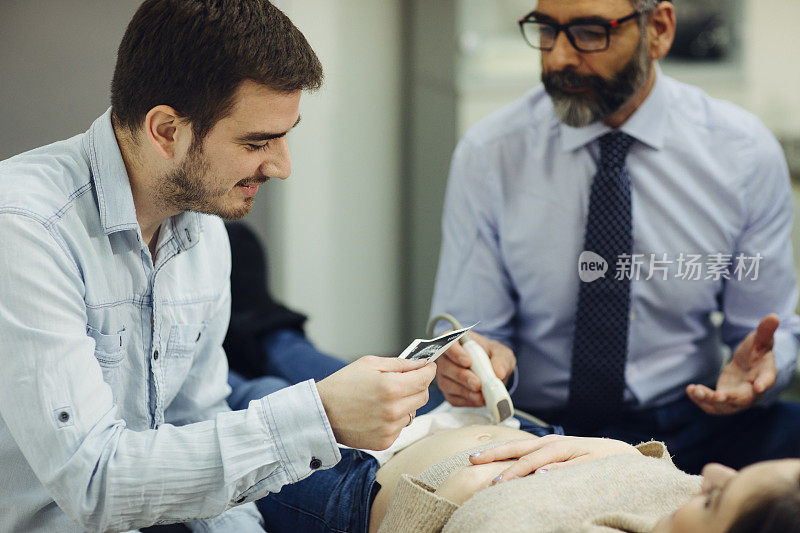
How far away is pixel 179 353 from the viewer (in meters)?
1.11

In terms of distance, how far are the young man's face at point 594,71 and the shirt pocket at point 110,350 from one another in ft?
2.73

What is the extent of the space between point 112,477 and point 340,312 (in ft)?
5.13

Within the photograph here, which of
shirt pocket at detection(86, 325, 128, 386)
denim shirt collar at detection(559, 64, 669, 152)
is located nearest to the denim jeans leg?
shirt pocket at detection(86, 325, 128, 386)

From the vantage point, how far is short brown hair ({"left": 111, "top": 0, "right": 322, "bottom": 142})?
0.91 meters

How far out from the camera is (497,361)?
1.32 metres

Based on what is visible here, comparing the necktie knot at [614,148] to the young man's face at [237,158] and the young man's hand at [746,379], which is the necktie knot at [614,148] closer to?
the young man's hand at [746,379]

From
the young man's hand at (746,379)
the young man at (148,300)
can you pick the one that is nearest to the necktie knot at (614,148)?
the young man's hand at (746,379)

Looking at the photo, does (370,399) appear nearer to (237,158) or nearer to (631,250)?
(237,158)

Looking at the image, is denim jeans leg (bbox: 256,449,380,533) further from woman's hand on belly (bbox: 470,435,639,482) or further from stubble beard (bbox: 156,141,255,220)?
stubble beard (bbox: 156,141,255,220)

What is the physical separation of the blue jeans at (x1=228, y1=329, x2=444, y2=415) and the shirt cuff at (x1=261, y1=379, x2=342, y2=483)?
1.66 ft

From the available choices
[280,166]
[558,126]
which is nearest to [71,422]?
[280,166]

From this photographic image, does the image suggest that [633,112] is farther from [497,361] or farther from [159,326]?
[159,326]

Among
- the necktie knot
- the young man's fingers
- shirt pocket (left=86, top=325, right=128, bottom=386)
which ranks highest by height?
the necktie knot

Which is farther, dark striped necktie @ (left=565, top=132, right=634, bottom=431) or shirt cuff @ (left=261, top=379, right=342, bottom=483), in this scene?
dark striped necktie @ (left=565, top=132, right=634, bottom=431)
